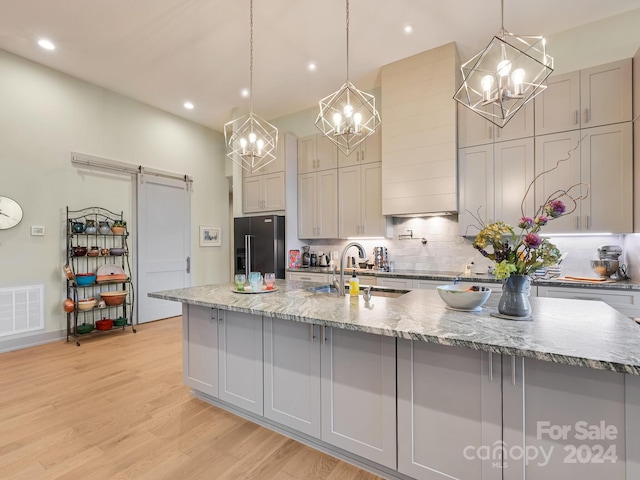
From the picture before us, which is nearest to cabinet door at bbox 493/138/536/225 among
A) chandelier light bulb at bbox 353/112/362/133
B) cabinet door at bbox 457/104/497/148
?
cabinet door at bbox 457/104/497/148

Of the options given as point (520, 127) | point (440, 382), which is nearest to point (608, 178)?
point (520, 127)

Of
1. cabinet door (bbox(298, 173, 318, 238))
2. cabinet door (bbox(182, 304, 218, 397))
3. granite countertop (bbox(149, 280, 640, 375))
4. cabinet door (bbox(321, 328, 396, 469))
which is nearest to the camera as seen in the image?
granite countertop (bbox(149, 280, 640, 375))

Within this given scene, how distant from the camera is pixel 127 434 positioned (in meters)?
2.11

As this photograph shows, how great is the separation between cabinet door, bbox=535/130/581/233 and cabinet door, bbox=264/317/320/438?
9.01ft

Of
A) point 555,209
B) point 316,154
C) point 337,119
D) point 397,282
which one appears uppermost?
point 316,154

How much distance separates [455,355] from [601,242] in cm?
295

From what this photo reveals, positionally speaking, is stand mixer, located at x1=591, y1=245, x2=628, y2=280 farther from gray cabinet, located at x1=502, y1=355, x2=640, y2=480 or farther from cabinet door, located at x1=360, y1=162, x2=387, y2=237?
gray cabinet, located at x1=502, y1=355, x2=640, y2=480

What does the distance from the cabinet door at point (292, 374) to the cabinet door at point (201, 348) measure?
0.51 metres

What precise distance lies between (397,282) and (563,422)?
96.0 inches

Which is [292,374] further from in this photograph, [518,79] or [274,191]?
[274,191]

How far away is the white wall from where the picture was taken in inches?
147

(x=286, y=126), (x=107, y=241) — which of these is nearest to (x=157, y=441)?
(x=107, y=241)

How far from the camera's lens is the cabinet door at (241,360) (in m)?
2.11

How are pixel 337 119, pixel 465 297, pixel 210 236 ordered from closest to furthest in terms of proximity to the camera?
pixel 465 297 < pixel 337 119 < pixel 210 236
